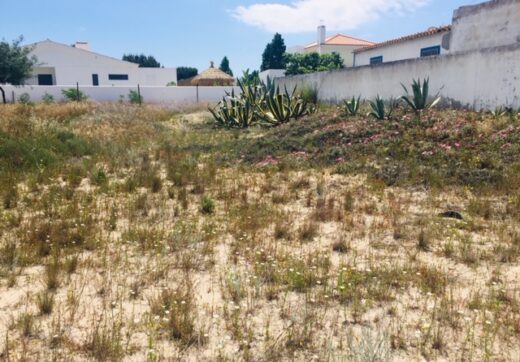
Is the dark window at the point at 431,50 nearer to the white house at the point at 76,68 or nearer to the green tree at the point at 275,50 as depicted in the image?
the green tree at the point at 275,50

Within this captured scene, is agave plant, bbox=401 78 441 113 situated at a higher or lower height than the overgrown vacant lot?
higher

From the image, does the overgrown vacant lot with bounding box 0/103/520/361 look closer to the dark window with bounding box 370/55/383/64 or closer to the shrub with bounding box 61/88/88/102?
the dark window with bounding box 370/55/383/64

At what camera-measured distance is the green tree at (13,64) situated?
953 inches

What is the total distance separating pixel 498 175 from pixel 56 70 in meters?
39.3

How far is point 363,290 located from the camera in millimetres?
3658

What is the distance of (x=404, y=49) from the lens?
69.1ft

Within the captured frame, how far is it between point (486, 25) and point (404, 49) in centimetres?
832

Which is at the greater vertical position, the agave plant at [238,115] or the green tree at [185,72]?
the green tree at [185,72]

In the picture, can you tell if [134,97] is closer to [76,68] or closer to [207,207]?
[76,68]

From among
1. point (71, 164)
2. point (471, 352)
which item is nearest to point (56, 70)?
point (71, 164)

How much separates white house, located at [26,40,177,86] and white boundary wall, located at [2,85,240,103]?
1111 cm

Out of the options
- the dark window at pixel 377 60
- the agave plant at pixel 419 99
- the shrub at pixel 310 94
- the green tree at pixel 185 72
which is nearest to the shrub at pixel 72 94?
the shrub at pixel 310 94

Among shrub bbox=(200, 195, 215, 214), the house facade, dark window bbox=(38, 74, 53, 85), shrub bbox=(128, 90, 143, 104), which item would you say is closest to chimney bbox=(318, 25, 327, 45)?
the house facade

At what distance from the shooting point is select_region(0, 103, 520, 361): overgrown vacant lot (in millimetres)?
2980
